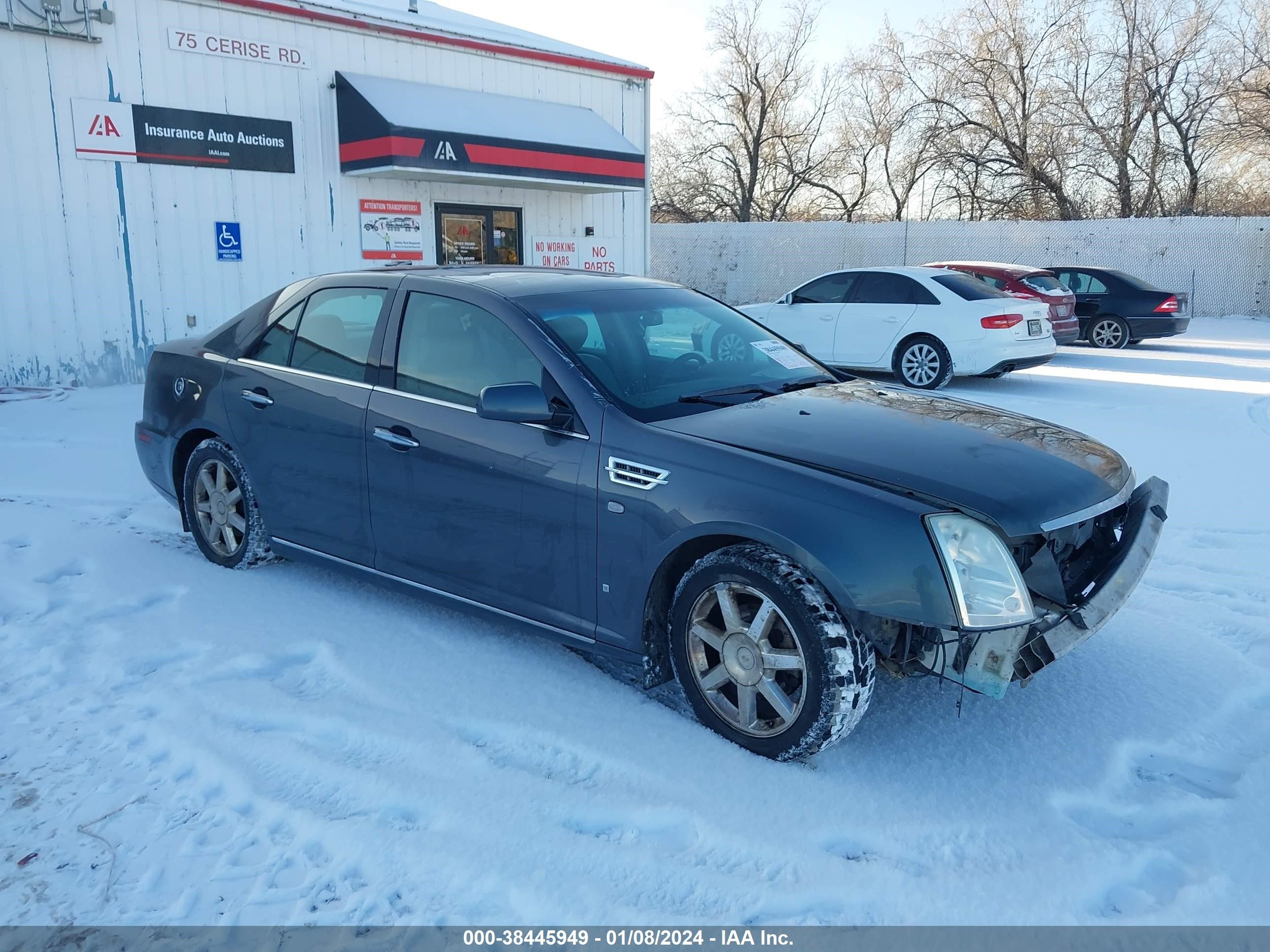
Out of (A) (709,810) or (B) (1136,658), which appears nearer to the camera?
(A) (709,810)

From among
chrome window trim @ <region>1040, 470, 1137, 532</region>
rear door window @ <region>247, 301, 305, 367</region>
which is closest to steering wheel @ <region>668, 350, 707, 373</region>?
chrome window trim @ <region>1040, 470, 1137, 532</region>

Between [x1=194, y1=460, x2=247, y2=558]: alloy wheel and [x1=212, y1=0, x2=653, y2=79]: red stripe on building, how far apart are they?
9.20 m

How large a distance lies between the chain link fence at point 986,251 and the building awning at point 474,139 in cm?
817

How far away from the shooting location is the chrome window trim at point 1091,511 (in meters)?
3.16

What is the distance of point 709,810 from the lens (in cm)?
300

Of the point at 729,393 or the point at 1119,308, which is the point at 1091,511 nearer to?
the point at 729,393

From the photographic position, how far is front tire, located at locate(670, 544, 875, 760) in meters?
3.06

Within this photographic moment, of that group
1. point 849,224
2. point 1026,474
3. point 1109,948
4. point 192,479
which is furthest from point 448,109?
point 849,224

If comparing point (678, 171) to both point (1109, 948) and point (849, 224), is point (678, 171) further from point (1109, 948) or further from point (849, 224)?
point (1109, 948)

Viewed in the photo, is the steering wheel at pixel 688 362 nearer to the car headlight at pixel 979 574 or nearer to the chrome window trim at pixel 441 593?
the chrome window trim at pixel 441 593

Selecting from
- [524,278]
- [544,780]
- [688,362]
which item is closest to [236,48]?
[524,278]

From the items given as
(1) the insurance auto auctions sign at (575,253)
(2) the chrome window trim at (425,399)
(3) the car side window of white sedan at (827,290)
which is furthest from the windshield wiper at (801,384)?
(1) the insurance auto auctions sign at (575,253)

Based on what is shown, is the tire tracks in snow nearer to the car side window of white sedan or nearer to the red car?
the car side window of white sedan

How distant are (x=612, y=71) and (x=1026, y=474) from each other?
1449cm
